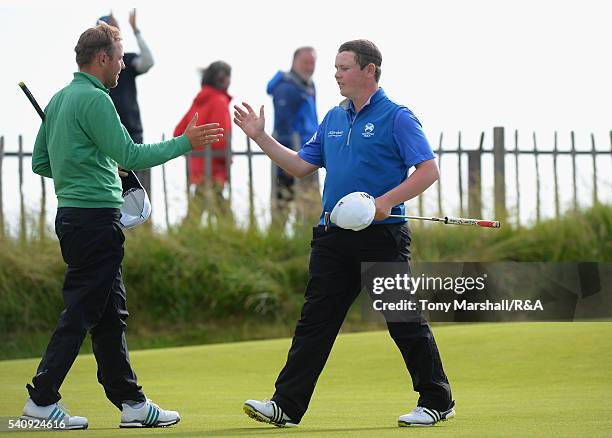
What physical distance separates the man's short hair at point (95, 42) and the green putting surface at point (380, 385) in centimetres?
174

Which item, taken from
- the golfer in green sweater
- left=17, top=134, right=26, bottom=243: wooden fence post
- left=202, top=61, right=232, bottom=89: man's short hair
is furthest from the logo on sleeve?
left=17, top=134, right=26, bottom=243: wooden fence post

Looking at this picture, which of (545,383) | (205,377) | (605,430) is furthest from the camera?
(205,377)

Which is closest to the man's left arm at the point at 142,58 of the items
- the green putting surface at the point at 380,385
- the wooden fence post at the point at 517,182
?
the green putting surface at the point at 380,385

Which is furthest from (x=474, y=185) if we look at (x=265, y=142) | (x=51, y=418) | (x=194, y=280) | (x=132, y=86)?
(x=51, y=418)

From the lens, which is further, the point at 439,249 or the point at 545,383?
the point at 439,249

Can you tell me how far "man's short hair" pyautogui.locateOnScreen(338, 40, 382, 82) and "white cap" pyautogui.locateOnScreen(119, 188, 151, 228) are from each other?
1.22m

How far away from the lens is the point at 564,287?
13000 millimetres

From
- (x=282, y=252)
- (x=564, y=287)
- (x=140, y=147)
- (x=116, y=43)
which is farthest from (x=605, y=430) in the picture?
(x=282, y=252)

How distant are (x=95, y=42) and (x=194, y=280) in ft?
25.8

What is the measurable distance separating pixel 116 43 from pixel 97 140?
0.53 meters

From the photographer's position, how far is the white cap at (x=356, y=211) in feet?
19.5

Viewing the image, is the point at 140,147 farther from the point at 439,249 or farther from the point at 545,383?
the point at 439,249

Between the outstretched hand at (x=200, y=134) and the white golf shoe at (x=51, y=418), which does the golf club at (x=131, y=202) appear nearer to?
the outstretched hand at (x=200, y=134)

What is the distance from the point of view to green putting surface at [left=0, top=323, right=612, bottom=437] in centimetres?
610
